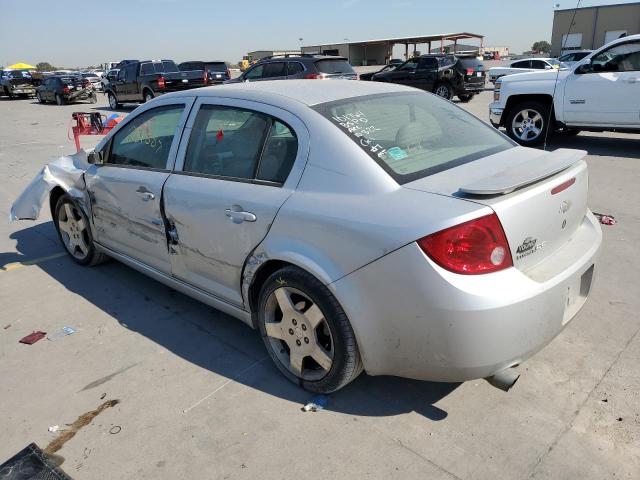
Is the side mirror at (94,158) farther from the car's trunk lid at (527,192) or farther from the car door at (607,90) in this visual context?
the car door at (607,90)

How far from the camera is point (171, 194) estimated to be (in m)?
3.35

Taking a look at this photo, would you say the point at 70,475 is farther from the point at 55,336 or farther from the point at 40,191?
the point at 40,191

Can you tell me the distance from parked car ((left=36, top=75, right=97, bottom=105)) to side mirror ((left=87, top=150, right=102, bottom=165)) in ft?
77.2

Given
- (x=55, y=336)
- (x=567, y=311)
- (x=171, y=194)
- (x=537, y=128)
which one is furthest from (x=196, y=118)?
(x=537, y=128)

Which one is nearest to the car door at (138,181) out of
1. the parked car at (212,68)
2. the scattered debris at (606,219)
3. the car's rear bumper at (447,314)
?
the car's rear bumper at (447,314)

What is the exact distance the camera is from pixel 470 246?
7.27 ft

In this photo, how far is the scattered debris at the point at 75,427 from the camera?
257 centimetres

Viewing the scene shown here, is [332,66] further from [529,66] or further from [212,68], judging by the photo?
[529,66]

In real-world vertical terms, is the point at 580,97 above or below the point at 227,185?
below

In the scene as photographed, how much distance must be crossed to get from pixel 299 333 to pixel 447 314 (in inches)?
36.4

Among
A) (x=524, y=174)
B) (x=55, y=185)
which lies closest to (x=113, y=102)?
(x=55, y=185)

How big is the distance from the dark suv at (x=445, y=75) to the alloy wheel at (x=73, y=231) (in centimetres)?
1577

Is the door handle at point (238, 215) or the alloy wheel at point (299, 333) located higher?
the door handle at point (238, 215)

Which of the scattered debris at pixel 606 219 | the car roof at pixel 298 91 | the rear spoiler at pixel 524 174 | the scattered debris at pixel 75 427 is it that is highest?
the car roof at pixel 298 91
